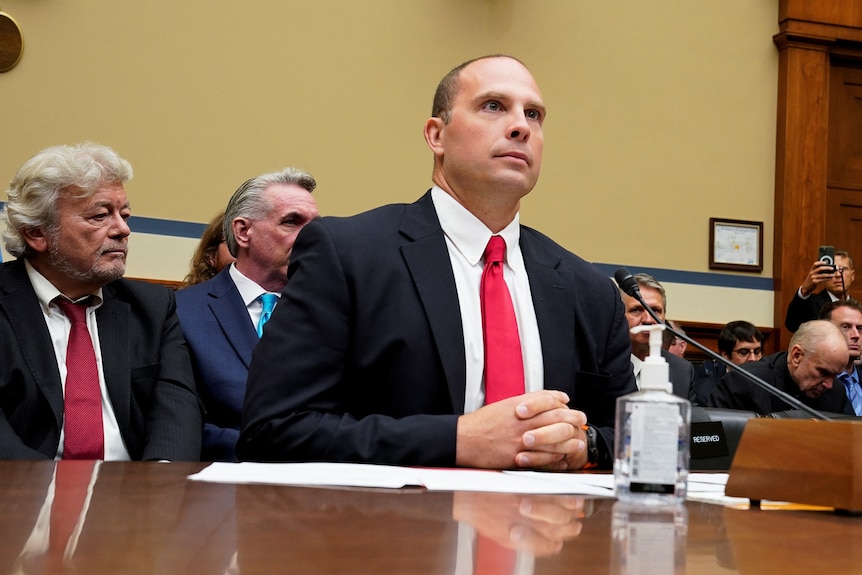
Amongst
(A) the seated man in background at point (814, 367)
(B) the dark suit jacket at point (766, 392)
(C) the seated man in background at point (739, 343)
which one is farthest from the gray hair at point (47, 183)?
(C) the seated man in background at point (739, 343)

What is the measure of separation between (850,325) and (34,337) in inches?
179

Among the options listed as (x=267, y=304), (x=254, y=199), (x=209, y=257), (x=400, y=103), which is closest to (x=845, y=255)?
(x=400, y=103)

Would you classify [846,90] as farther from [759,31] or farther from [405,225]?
[405,225]

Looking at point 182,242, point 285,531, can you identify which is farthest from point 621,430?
point 182,242

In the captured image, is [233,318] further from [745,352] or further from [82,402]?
[745,352]

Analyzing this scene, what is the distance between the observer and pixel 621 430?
40.9 inches

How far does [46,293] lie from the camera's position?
243cm

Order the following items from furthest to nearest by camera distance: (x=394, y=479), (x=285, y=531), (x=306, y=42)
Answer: (x=306, y=42) < (x=394, y=479) < (x=285, y=531)

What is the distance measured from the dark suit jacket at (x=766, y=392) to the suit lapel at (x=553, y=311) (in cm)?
273

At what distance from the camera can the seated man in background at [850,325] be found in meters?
5.45

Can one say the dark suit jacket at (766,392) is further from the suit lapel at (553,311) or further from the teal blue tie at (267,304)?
the suit lapel at (553,311)

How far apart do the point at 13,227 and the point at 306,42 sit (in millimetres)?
3314

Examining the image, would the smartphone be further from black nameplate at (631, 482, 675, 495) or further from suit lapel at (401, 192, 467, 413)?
black nameplate at (631, 482, 675, 495)

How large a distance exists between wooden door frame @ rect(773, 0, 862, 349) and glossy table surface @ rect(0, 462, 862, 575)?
222 inches
